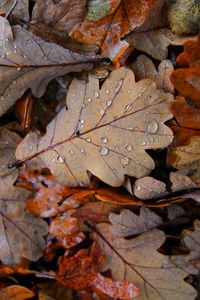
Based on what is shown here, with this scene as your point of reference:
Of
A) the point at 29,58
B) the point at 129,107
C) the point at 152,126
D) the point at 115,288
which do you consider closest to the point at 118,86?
the point at 129,107

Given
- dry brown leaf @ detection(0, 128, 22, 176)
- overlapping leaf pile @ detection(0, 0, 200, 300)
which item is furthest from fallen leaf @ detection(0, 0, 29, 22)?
dry brown leaf @ detection(0, 128, 22, 176)

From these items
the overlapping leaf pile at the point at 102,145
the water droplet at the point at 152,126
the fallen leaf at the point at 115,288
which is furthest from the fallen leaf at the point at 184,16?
the fallen leaf at the point at 115,288

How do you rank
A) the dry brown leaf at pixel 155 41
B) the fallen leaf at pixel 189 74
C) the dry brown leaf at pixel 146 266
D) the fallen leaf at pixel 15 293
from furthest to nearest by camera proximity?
the fallen leaf at pixel 15 293
the dry brown leaf at pixel 146 266
the dry brown leaf at pixel 155 41
the fallen leaf at pixel 189 74

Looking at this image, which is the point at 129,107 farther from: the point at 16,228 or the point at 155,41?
the point at 16,228

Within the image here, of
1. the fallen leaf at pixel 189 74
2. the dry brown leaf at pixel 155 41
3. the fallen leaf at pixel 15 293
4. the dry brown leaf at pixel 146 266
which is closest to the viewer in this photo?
the fallen leaf at pixel 189 74

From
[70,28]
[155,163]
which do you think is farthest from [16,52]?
[155,163]

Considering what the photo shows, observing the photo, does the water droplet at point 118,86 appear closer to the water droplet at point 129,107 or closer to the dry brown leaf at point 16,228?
the water droplet at point 129,107

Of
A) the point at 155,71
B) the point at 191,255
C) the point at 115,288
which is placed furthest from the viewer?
the point at 115,288
